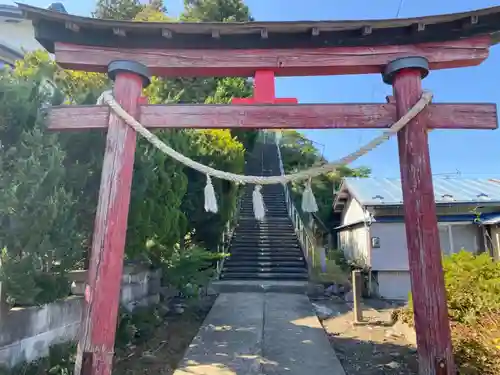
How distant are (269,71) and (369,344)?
195 inches

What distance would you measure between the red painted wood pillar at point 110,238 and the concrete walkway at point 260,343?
6.27ft

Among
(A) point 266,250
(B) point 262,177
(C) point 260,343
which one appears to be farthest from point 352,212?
(B) point 262,177

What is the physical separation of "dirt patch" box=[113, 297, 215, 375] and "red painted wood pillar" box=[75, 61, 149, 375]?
1.82m

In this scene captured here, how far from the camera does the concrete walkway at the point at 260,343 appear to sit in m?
4.82

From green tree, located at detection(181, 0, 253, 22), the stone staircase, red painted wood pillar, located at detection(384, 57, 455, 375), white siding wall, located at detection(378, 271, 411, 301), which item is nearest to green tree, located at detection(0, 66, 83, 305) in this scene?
red painted wood pillar, located at detection(384, 57, 455, 375)

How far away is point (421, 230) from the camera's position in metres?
3.22

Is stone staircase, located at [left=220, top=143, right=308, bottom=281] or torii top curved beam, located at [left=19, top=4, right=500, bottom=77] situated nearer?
torii top curved beam, located at [left=19, top=4, right=500, bottom=77]

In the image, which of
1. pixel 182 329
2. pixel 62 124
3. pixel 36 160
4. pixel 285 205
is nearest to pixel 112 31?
pixel 62 124

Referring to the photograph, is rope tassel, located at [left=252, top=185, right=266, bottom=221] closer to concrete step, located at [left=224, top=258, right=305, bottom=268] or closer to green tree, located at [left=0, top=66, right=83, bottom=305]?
green tree, located at [left=0, top=66, right=83, bottom=305]

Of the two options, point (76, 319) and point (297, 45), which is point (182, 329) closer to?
point (76, 319)

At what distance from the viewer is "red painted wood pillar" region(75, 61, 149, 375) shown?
3.04m

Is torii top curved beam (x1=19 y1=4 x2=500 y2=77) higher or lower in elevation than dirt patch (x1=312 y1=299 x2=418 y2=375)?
higher

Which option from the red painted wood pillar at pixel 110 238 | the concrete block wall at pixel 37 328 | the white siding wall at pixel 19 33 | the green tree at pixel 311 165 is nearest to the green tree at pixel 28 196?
the concrete block wall at pixel 37 328

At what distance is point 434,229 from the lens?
3217 millimetres
